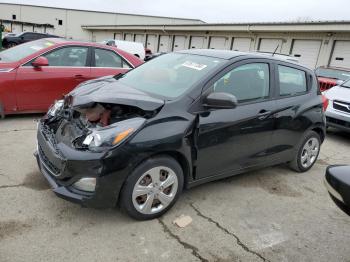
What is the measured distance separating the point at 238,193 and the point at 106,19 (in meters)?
61.6

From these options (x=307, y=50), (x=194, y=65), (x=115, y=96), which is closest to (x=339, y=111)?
(x=194, y=65)

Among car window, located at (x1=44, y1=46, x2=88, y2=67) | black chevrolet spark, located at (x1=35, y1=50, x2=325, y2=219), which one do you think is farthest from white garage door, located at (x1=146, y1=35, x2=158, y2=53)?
black chevrolet spark, located at (x1=35, y1=50, x2=325, y2=219)

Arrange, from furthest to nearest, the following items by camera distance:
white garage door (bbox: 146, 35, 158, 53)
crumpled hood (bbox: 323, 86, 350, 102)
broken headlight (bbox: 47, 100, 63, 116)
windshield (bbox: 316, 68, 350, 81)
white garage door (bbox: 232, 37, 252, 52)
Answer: white garage door (bbox: 146, 35, 158, 53), white garage door (bbox: 232, 37, 252, 52), windshield (bbox: 316, 68, 350, 81), crumpled hood (bbox: 323, 86, 350, 102), broken headlight (bbox: 47, 100, 63, 116)

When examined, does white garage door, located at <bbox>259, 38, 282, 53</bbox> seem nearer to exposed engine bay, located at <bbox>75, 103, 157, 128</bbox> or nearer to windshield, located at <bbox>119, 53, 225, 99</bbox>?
windshield, located at <bbox>119, 53, 225, 99</bbox>

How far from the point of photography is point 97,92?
359cm

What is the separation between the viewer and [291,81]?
4594 mm

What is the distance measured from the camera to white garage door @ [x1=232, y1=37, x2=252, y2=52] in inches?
909

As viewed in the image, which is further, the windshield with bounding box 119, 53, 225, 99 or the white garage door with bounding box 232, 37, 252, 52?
the white garage door with bounding box 232, 37, 252, 52

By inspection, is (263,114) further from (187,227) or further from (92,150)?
(92,150)

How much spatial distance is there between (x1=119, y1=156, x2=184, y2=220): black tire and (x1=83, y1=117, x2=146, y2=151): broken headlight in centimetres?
32

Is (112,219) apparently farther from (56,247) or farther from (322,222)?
(322,222)

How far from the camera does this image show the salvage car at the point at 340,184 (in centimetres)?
203

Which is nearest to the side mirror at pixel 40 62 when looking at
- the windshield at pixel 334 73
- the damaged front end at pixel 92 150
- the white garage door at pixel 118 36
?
the damaged front end at pixel 92 150

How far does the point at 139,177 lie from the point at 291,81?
262 centimetres
